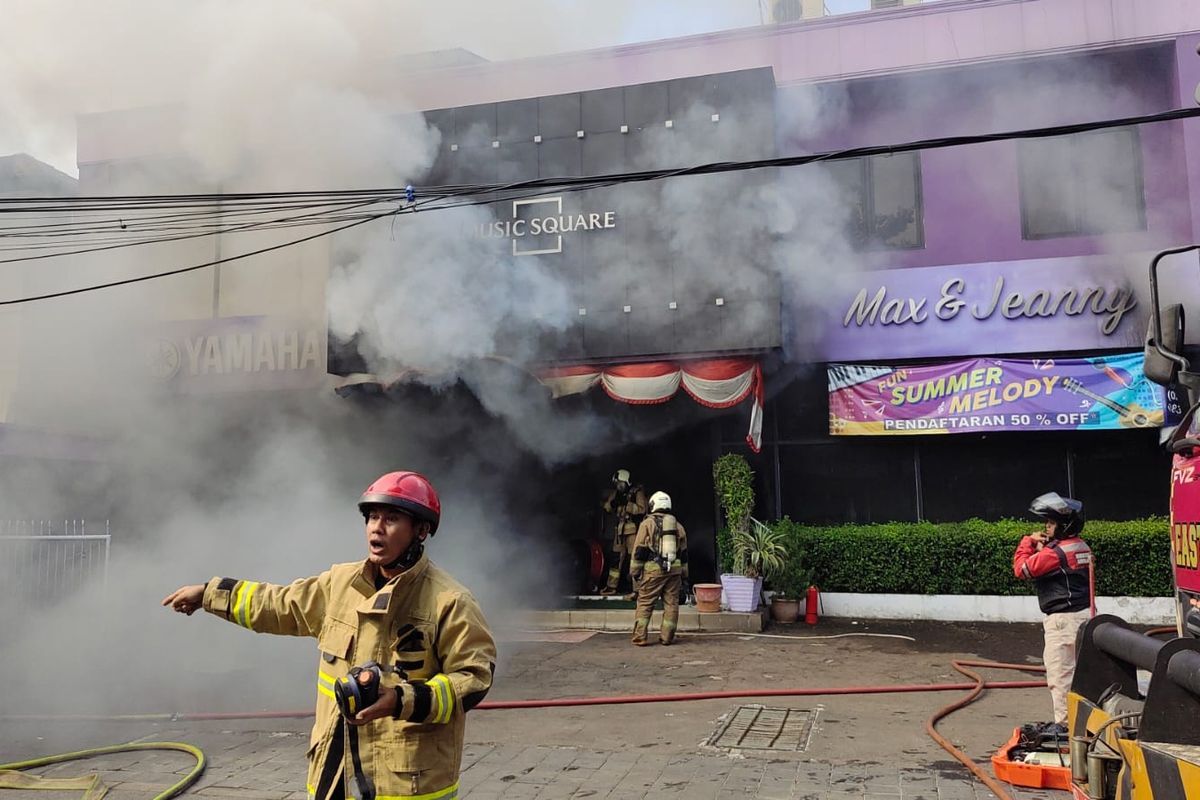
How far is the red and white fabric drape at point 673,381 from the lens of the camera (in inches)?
397

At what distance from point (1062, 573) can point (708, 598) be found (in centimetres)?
524

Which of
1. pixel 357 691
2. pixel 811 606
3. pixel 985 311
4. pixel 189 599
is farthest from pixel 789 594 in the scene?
pixel 357 691

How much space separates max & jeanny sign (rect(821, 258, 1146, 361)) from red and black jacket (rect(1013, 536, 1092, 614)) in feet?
19.3

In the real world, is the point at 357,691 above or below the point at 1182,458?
below

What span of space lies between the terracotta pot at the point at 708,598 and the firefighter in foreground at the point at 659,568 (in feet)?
3.13

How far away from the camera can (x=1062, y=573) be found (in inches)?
201

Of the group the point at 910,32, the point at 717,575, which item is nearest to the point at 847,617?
the point at 717,575

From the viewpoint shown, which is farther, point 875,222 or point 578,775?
point 875,222

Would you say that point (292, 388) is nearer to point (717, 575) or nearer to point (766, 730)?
point (717, 575)

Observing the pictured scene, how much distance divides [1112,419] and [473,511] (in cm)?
777

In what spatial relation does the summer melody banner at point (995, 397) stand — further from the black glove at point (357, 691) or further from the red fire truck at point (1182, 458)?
the black glove at point (357, 691)

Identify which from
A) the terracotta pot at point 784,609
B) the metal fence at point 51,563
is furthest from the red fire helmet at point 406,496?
the terracotta pot at point 784,609

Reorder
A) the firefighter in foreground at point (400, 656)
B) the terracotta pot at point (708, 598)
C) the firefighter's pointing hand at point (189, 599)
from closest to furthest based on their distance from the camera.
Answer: the firefighter in foreground at point (400, 656), the firefighter's pointing hand at point (189, 599), the terracotta pot at point (708, 598)

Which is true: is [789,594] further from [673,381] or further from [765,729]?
[765,729]
